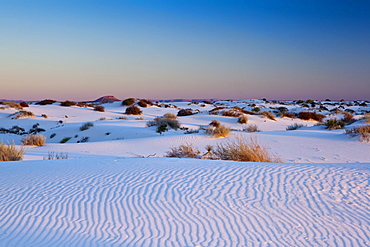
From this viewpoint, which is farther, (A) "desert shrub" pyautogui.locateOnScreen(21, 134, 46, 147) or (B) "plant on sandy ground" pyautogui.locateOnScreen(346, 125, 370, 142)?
(A) "desert shrub" pyautogui.locateOnScreen(21, 134, 46, 147)

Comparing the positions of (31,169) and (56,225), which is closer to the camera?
(56,225)

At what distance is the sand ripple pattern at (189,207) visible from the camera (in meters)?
2.75

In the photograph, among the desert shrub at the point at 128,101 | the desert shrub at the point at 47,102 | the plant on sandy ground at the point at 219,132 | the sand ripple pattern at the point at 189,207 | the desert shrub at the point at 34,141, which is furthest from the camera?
the desert shrub at the point at 47,102

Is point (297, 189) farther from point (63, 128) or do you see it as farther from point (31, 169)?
point (63, 128)

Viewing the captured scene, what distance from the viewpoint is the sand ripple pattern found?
9.01ft

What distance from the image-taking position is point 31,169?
18.4ft

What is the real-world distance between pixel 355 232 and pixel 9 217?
3.52 meters

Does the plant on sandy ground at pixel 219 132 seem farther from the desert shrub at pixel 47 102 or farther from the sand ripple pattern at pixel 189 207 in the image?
the desert shrub at pixel 47 102

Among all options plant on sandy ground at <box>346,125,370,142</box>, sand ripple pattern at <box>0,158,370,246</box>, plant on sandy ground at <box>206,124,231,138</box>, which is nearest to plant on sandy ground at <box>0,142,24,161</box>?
sand ripple pattern at <box>0,158,370,246</box>

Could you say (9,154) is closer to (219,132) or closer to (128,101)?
(219,132)

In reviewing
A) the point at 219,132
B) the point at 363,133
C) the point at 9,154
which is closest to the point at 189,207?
the point at 9,154

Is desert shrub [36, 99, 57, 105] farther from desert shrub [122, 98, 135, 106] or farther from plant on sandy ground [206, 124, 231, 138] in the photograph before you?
plant on sandy ground [206, 124, 231, 138]

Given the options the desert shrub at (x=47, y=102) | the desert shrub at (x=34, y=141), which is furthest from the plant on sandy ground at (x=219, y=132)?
the desert shrub at (x=47, y=102)

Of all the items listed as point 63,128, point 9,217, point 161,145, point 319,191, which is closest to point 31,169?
point 9,217
